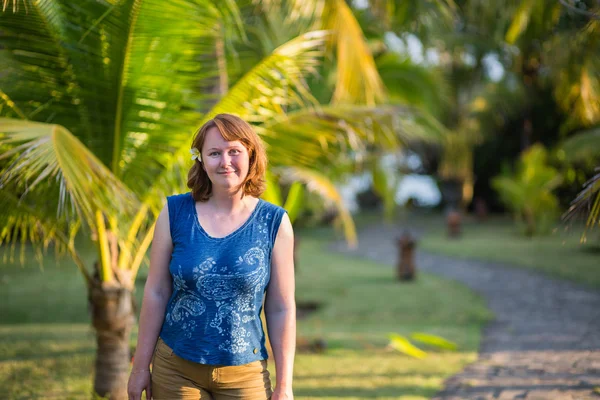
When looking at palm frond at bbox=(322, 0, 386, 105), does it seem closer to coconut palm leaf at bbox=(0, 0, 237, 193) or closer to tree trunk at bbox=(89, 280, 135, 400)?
coconut palm leaf at bbox=(0, 0, 237, 193)

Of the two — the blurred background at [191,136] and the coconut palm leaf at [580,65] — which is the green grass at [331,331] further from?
the coconut palm leaf at [580,65]

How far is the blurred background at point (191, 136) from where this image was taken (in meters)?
3.70

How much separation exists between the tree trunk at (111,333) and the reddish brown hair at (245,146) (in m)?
2.29

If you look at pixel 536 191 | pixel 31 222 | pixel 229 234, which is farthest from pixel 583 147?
pixel 229 234

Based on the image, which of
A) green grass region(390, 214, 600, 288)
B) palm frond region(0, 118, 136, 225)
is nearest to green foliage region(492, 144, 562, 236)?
green grass region(390, 214, 600, 288)

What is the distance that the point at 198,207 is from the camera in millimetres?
2336

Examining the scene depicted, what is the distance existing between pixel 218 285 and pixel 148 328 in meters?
0.33

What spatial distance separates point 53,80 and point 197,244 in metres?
2.32

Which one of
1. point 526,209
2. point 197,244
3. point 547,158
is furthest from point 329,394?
point 547,158

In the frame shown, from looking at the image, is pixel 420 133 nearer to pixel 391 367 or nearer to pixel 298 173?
pixel 298 173

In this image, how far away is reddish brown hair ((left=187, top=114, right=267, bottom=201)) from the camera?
89.4 inches

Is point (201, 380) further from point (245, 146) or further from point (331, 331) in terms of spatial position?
point (331, 331)

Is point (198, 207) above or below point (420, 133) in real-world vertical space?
below

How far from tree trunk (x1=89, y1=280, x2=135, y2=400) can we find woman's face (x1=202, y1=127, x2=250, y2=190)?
7.92 feet
